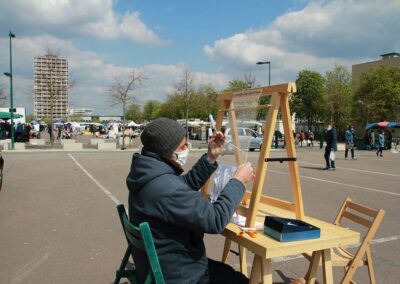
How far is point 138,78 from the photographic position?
1303 inches

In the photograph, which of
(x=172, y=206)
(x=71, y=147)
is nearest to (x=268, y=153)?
(x=172, y=206)

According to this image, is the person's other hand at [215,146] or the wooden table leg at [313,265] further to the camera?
the person's other hand at [215,146]

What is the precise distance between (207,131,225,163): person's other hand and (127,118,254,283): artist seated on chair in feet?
2.31

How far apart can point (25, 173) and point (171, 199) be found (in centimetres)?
1309

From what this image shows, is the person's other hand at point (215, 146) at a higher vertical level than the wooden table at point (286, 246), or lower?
higher

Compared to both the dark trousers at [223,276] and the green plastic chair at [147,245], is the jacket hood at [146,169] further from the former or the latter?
the dark trousers at [223,276]

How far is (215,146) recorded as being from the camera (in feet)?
11.0

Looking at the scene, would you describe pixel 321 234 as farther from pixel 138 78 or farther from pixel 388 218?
pixel 138 78

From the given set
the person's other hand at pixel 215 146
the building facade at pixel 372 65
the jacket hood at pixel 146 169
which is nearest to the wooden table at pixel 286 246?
the person's other hand at pixel 215 146

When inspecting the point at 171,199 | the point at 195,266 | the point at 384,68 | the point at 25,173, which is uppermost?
the point at 384,68

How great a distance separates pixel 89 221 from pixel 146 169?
502 centimetres

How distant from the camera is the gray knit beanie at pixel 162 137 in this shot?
2.50 metres

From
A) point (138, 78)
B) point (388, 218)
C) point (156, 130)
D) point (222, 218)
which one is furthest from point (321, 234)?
point (138, 78)

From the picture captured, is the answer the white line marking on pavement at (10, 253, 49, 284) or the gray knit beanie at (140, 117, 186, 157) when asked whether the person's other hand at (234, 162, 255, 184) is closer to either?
the gray knit beanie at (140, 117, 186, 157)
